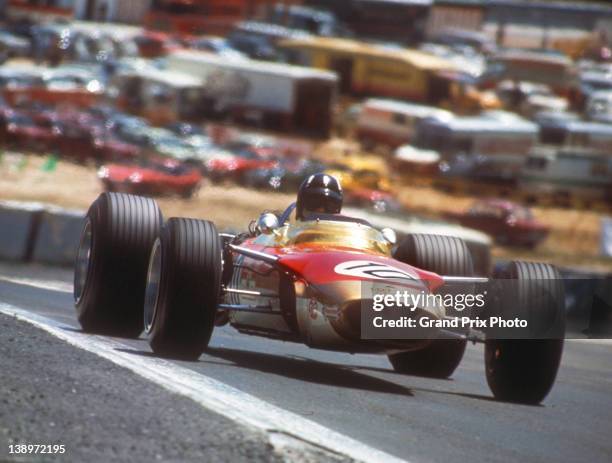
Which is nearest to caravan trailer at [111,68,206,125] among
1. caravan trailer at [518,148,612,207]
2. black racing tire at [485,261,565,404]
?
caravan trailer at [518,148,612,207]

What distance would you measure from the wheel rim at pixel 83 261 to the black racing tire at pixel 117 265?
11cm

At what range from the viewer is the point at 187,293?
9.76 m

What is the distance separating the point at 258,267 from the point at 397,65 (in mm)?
53173

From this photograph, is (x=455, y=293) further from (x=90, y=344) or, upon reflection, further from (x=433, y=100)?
(x=433, y=100)

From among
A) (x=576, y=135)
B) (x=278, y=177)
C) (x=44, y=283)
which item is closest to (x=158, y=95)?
(x=278, y=177)

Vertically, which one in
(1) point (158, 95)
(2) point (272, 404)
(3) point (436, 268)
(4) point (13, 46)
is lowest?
(1) point (158, 95)

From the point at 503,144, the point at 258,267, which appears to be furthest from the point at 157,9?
the point at 258,267

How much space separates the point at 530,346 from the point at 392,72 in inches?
2122

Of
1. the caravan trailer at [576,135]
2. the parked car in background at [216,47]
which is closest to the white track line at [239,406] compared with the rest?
the caravan trailer at [576,135]

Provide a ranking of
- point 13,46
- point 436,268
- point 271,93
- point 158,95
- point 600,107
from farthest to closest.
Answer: point 13,46 < point 600,107 < point 271,93 < point 158,95 < point 436,268

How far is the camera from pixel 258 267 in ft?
34.1

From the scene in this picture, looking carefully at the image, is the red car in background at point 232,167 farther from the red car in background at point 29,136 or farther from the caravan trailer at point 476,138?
Answer: the caravan trailer at point 476,138

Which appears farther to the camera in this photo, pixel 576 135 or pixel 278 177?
pixel 576 135

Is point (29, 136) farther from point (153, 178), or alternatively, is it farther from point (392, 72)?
point (392, 72)
